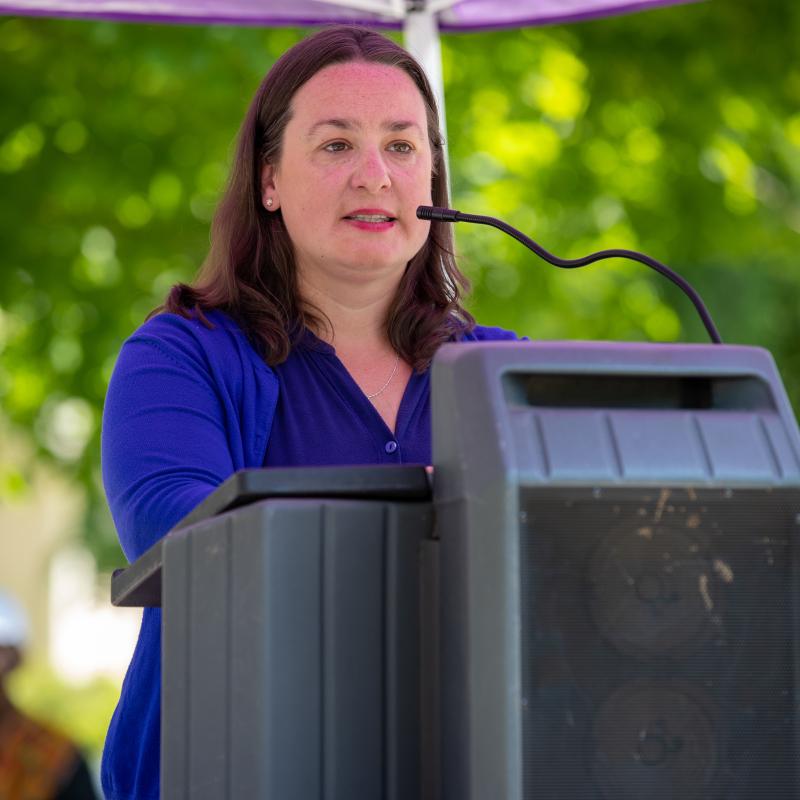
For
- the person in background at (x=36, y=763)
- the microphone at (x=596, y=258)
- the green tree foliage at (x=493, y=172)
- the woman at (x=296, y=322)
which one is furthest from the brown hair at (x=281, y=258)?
the green tree foliage at (x=493, y=172)

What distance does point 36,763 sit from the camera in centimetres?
509

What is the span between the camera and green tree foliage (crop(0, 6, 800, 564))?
224 inches

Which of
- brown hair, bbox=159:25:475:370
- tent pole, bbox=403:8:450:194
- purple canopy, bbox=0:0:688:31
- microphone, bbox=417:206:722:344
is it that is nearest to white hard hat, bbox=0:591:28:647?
purple canopy, bbox=0:0:688:31

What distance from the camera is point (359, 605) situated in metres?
1.25

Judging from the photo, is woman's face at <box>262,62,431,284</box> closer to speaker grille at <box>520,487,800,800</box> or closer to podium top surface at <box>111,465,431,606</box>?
podium top surface at <box>111,465,431,606</box>

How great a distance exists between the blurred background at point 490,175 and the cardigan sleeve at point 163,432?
3.71 meters

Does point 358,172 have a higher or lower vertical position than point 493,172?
lower

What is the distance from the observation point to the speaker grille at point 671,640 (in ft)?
3.91

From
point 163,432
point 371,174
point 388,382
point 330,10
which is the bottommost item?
point 163,432

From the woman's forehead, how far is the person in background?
346cm

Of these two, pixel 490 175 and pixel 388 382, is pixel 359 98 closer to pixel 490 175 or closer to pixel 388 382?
pixel 388 382

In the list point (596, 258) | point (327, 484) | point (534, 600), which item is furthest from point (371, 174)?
point (534, 600)

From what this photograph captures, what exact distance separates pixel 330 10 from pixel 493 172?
2793 millimetres

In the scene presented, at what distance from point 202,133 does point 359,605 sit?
4631 mm
